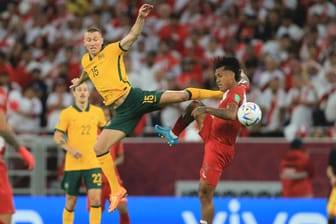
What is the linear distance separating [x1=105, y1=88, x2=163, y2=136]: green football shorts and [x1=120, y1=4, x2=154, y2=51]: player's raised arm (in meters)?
0.59

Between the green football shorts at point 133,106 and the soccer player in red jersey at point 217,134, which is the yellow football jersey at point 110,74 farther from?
the soccer player in red jersey at point 217,134

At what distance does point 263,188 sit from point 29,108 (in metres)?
4.77

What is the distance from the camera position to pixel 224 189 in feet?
62.4

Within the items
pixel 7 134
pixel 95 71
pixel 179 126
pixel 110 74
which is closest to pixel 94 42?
pixel 95 71

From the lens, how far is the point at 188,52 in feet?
69.4

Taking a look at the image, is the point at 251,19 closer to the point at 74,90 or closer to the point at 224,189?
the point at 224,189

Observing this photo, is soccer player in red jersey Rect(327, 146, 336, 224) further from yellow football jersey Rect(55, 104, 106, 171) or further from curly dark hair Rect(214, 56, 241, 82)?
yellow football jersey Rect(55, 104, 106, 171)

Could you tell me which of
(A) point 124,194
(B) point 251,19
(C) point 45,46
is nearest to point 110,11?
(C) point 45,46

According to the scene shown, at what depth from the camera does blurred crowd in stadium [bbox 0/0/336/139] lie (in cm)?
1911

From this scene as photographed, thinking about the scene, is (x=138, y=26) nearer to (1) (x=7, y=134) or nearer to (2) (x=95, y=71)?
(2) (x=95, y=71)

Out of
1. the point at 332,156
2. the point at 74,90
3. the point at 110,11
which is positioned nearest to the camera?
the point at 332,156

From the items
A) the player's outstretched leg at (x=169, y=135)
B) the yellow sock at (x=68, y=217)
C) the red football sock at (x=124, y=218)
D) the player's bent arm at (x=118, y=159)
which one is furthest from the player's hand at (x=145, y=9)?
the player's bent arm at (x=118, y=159)

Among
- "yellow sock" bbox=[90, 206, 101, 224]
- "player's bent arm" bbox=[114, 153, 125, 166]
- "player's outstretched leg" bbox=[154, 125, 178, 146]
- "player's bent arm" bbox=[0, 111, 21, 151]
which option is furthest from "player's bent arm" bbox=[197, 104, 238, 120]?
"player's bent arm" bbox=[114, 153, 125, 166]

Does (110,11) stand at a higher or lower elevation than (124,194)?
higher
